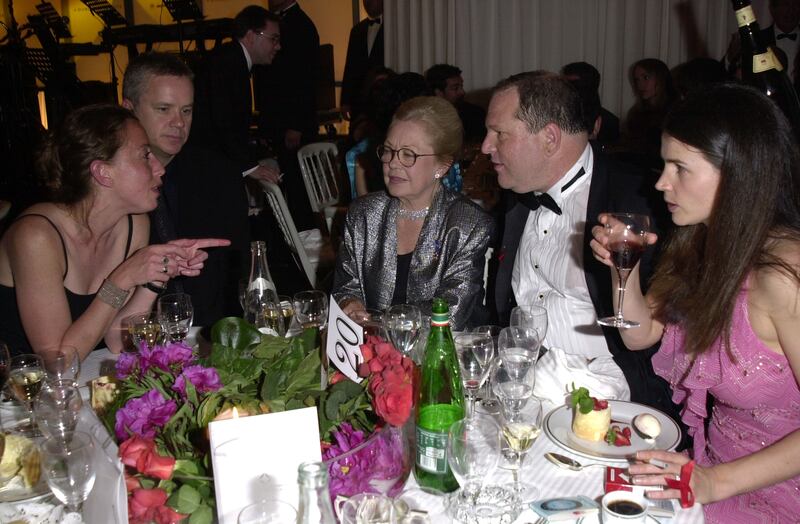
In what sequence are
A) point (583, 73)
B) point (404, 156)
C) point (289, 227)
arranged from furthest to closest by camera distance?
point (583, 73) < point (289, 227) < point (404, 156)

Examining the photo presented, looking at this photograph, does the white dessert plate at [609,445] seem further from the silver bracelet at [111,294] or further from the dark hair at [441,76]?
the dark hair at [441,76]

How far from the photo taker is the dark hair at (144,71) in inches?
118

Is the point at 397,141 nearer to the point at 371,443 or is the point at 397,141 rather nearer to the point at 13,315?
the point at 13,315

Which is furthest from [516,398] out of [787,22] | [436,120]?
[787,22]

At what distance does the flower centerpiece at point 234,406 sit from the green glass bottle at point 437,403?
0.26 ft

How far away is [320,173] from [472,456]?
4507 millimetres

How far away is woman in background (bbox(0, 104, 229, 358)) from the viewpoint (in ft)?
7.39

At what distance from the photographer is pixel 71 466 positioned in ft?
3.80

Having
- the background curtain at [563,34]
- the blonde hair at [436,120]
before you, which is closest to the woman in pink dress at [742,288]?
the blonde hair at [436,120]

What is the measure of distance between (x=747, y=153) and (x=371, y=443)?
1.22 metres

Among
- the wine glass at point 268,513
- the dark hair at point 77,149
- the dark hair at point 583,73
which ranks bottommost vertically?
the wine glass at point 268,513

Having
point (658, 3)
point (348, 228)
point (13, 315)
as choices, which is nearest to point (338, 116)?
point (658, 3)

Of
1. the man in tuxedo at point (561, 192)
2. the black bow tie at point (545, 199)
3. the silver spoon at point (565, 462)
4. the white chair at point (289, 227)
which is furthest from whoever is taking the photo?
the white chair at point (289, 227)

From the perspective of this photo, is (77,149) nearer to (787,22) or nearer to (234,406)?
(234,406)
